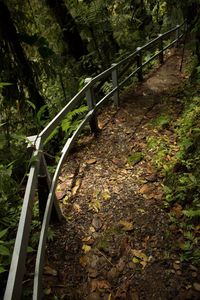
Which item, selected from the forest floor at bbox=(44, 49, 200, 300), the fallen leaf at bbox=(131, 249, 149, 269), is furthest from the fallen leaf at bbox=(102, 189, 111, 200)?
the fallen leaf at bbox=(131, 249, 149, 269)

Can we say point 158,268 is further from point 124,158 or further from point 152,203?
point 124,158

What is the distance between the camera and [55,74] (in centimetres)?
702

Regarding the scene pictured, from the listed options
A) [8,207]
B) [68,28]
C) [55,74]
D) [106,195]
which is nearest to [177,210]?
[106,195]

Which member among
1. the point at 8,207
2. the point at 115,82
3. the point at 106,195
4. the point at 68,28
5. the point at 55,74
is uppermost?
the point at 68,28

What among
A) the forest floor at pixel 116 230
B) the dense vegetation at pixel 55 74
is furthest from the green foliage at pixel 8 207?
the forest floor at pixel 116 230

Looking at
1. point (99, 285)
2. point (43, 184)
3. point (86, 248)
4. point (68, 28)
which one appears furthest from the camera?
point (68, 28)

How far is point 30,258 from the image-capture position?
12.2ft

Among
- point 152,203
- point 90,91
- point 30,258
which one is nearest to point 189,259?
point 152,203

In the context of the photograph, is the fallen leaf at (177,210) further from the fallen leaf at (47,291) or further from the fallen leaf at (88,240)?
the fallen leaf at (47,291)

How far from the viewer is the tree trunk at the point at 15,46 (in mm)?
5941

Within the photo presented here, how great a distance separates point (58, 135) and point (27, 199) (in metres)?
4.84

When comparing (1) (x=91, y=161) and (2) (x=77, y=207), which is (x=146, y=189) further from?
(1) (x=91, y=161)

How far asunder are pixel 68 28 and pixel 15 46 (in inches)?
220

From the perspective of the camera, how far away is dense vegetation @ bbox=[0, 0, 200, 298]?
13.7 ft
